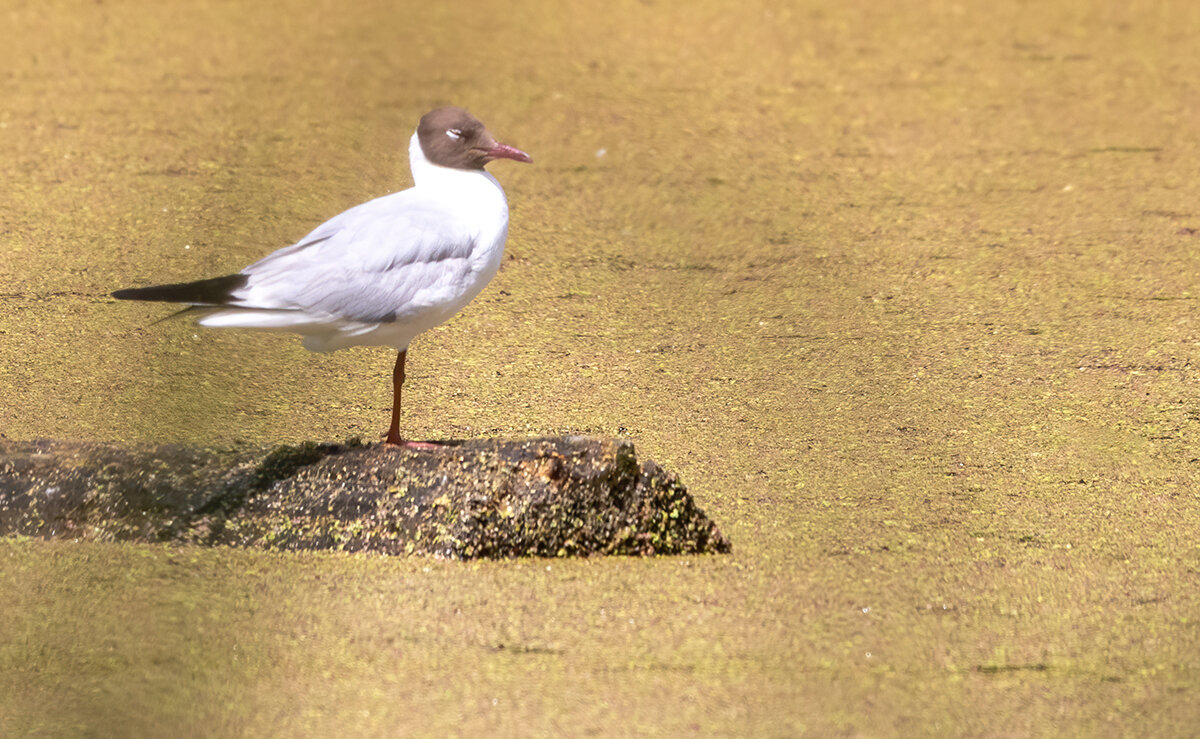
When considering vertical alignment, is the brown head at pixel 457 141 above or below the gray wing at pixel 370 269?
above

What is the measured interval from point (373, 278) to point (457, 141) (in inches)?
9.8

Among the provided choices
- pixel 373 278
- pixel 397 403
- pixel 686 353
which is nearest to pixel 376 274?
pixel 373 278

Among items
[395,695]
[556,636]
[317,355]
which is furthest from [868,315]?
[395,695]

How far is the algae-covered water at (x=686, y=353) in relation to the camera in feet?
4.50

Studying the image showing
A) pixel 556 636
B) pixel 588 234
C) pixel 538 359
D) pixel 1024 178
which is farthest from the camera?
pixel 1024 178

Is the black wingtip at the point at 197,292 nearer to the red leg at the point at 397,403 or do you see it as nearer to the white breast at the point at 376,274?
the white breast at the point at 376,274

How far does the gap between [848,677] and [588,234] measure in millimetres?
1413

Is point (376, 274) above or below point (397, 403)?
above

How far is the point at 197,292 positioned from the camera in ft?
4.99

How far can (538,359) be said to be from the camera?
218 cm

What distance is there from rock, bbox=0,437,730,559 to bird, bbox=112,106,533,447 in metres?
0.10

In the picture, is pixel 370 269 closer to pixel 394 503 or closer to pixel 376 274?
pixel 376 274

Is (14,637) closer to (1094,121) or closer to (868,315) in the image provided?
(868,315)

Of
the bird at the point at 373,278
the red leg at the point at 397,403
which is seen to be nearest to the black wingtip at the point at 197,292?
the bird at the point at 373,278
